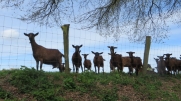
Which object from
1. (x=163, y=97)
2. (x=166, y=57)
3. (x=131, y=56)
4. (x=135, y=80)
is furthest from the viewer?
(x=166, y=57)

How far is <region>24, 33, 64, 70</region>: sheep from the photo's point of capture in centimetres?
1385

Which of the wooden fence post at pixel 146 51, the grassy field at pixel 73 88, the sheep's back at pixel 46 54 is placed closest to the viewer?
the grassy field at pixel 73 88

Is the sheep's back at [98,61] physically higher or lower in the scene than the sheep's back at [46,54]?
lower

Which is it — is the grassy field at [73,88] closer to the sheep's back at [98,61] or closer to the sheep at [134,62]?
the sheep at [134,62]

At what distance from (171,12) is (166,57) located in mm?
5126

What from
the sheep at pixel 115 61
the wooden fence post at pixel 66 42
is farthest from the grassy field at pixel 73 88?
the sheep at pixel 115 61

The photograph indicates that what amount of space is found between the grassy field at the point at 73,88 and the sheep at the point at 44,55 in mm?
3467

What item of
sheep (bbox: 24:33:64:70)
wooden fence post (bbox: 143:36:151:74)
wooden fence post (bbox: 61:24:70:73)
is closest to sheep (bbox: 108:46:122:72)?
wooden fence post (bbox: 143:36:151:74)

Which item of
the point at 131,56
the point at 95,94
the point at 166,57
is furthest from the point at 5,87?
the point at 166,57

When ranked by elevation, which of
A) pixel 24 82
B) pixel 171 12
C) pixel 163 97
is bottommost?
pixel 163 97

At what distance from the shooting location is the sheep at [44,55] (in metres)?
13.9

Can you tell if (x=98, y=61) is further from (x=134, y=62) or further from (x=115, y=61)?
(x=134, y=62)

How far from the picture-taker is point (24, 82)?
946 centimetres

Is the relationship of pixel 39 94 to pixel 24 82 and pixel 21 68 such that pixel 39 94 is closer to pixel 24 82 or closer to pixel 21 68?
pixel 24 82
